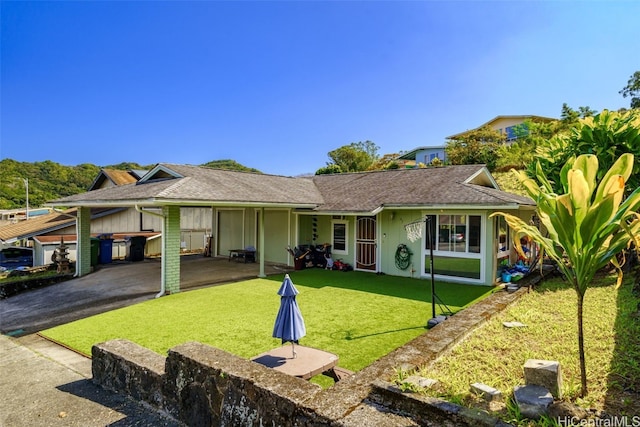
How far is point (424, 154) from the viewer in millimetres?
49656

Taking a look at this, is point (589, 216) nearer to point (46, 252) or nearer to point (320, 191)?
point (320, 191)

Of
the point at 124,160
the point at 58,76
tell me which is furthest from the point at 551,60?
the point at 124,160

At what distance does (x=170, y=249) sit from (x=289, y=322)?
6.76 metres

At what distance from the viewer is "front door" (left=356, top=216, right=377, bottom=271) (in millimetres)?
13234

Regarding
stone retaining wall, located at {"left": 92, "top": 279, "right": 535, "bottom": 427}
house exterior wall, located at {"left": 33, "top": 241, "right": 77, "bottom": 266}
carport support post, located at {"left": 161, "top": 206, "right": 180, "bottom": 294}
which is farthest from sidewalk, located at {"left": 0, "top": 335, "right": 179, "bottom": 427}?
house exterior wall, located at {"left": 33, "top": 241, "right": 77, "bottom": 266}

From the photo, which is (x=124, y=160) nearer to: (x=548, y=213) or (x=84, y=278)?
(x=84, y=278)

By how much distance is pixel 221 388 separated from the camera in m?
3.68

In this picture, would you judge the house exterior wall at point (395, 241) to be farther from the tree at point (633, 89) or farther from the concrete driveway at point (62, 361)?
the tree at point (633, 89)

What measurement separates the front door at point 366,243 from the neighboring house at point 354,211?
4 cm

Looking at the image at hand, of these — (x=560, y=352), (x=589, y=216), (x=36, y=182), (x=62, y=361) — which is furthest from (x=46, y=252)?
(x=36, y=182)

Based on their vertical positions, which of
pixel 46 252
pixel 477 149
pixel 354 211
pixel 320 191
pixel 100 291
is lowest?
pixel 100 291

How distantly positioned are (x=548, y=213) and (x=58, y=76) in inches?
841

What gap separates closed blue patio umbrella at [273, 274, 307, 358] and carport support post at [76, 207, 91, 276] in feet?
39.5

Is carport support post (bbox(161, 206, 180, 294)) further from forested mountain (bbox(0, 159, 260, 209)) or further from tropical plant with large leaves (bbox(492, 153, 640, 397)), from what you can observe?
forested mountain (bbox(0, 159, 260, 209))
